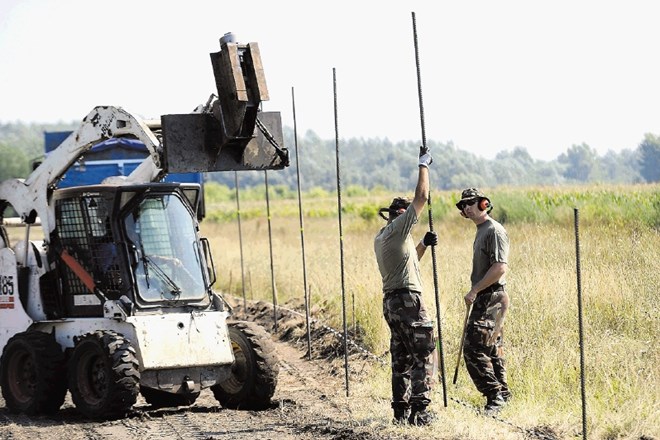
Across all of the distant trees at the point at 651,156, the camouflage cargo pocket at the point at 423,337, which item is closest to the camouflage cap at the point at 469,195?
the camouflage cargo pocket at the point at 423,337

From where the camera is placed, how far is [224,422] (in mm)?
11195

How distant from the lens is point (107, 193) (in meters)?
11.9

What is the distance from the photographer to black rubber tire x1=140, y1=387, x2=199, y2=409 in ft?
39.5

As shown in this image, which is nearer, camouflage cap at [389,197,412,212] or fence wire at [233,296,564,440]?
fence wire at [233,296,564,440]

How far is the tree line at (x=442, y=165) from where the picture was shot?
70.6m

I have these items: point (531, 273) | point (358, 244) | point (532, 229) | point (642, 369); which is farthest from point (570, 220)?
point (642, 369)

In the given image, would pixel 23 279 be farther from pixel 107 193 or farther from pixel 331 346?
pixel 331 346

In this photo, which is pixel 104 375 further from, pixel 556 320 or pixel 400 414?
pixel 556 320

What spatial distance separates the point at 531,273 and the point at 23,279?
624 centimetres

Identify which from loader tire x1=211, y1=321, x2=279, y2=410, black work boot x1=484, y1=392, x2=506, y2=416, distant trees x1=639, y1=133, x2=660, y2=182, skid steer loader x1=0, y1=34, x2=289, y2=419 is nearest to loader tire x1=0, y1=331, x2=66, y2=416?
skid steer loader x1=0, y1=34, x2=289, y2=419

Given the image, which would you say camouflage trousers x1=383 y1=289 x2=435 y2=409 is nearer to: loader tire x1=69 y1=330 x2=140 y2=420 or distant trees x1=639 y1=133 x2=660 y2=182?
loader tire x1=69 y1=330 x2=140 y2=420

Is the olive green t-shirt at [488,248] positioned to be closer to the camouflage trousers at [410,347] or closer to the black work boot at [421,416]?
the camouflage trousers at [410,347]

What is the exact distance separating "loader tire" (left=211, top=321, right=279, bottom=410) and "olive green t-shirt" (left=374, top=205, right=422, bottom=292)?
204 centimetres

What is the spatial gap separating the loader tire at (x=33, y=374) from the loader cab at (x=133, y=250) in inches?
23.7
